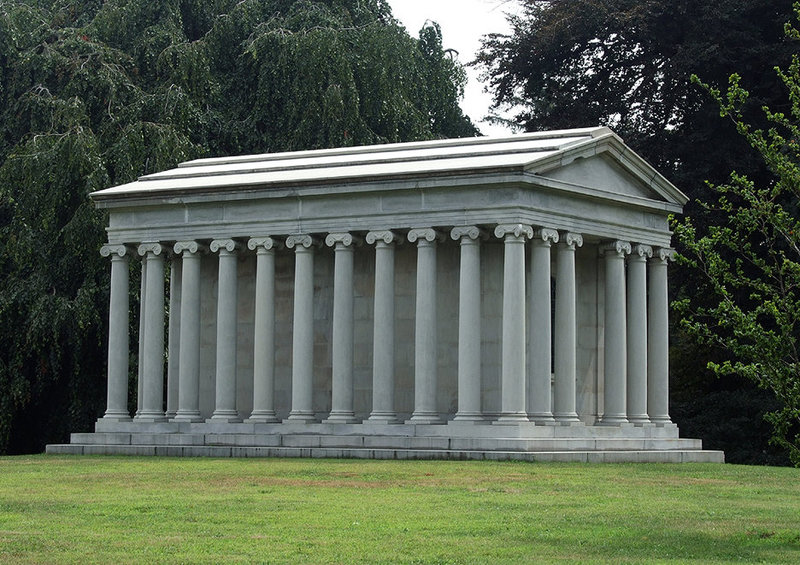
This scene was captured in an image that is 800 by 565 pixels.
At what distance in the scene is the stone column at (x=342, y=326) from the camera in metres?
44.3

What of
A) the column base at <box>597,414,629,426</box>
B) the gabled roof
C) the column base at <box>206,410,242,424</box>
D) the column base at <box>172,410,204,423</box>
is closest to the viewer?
the gabled roof

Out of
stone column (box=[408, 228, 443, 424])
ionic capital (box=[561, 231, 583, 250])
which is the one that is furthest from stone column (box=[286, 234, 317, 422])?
ionic capital (box=[561, 231, 583, 250])

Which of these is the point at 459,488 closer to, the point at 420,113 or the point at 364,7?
the point at 420,113

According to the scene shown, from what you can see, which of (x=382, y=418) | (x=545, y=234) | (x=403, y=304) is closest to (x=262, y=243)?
(x=403, y=304)

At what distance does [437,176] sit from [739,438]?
806 inches

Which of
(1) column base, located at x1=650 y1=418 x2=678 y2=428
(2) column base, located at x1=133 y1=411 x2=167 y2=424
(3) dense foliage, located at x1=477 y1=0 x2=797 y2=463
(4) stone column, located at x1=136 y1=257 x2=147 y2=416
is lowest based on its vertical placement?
(1) column base, located at x1=650 y1=418 x2=678 y2=428

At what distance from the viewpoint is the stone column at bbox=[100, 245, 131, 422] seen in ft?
159

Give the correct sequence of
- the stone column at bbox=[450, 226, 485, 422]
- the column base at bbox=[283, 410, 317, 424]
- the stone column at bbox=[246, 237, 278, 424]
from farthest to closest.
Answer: the stone column at bbox=[246, 237, 278, 424], the column base at bbox=[283, 410, 317, 424], the stone column at bbox=[450, 226, 485, 422]

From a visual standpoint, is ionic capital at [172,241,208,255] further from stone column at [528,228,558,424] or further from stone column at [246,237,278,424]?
stone column at [528,228,558,424]

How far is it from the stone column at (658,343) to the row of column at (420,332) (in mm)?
40

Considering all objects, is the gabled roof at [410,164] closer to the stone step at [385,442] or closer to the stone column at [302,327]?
the stone column at [302,327]

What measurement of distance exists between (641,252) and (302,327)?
10264 mm

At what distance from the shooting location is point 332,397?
44938 millimetres

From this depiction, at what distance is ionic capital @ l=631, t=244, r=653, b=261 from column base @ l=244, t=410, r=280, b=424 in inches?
458
